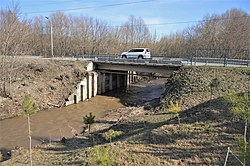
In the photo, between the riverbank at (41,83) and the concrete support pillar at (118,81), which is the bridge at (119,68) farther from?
the riverbank at (41,83)

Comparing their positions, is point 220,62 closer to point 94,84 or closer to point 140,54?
point 140,54

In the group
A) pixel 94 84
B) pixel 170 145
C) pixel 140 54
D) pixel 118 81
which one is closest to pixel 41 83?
pixel 94 84

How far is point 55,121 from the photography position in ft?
65.3

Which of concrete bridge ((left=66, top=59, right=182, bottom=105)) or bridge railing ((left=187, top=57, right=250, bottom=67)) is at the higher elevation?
bridge railing ((left=187, top=57, right=250, bottom=67))

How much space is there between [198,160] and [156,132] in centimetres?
221

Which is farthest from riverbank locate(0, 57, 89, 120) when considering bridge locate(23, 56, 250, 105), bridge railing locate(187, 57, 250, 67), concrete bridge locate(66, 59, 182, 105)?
bridge railing locate(187, 57, 250, 67)

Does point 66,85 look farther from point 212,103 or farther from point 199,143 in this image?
point 199,143

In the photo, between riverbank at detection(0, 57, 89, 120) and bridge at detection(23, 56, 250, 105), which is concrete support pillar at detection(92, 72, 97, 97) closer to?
bridge at detection(23, 56, 250, 105)

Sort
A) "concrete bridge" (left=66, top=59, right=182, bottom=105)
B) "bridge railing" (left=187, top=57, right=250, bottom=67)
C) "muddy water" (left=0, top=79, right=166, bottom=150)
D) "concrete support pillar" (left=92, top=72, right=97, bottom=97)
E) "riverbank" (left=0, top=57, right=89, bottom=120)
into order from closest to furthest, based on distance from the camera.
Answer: "muddy water" (left=0, top=79, right=166, bottom=150)
"riverbank" (left=0, top=57, right=89, bottom=120)
"bridge railing" (left=187, top=57, right=250, bottom=67)
"concrete bridge" (left=66, top=59, right=182, bottom=105)
"concrete support pillar" (left=92, top=72, right=97, bottom=97)

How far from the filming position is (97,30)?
57.6 m

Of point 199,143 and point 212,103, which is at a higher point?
point 212,103

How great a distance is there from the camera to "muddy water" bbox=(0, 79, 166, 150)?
15.6 m

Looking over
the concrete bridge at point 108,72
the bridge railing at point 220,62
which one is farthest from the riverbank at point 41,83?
the bridge railing at point 220,62

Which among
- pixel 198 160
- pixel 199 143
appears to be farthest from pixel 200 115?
pixel 198 160
